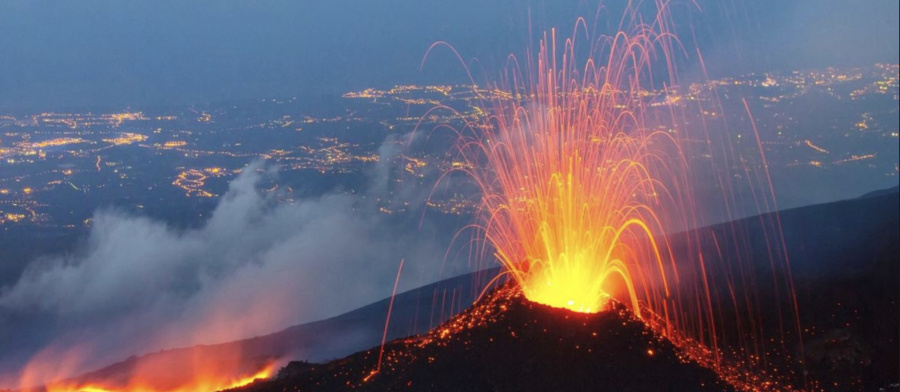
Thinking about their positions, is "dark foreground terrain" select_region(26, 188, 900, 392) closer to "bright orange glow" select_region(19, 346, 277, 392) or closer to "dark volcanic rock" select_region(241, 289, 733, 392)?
"dark volcanic rock" select_region(241, 289, 733, 392)

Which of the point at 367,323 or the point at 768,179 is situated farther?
the point at 768,179

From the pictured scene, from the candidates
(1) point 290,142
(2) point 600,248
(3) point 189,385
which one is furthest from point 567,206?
(1) point 290,142

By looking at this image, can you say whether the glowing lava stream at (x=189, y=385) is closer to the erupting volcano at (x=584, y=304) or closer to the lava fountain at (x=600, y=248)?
the erupting volcano at (x=584, y=304)

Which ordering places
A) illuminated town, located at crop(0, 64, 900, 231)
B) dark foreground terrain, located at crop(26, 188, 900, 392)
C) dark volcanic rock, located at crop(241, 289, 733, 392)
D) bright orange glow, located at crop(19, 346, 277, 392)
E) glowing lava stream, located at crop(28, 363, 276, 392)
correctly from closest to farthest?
dark volcanic rock, located at crop(241, 289, 733, 392), dark foreground terrain, located at crop(26, 188, 900, 392), glowing lava stream, located at crop(28, 363, 276, 392), bright orange glow, located at crop(19, 346, 277, 392), illuminated town, located at crop(0, 64, 900, 231)

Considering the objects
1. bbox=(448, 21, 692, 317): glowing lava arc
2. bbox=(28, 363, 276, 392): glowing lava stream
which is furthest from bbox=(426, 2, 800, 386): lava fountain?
A: bbox=(28, 363, 276, 392): glowing lava stream

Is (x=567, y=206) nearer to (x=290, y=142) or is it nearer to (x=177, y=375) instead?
(x=177, y=375)

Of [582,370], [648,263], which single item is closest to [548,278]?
[582,370]

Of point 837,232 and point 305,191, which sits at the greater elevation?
point 305,191

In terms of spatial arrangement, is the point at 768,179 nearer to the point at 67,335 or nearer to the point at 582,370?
the point at 582,370
